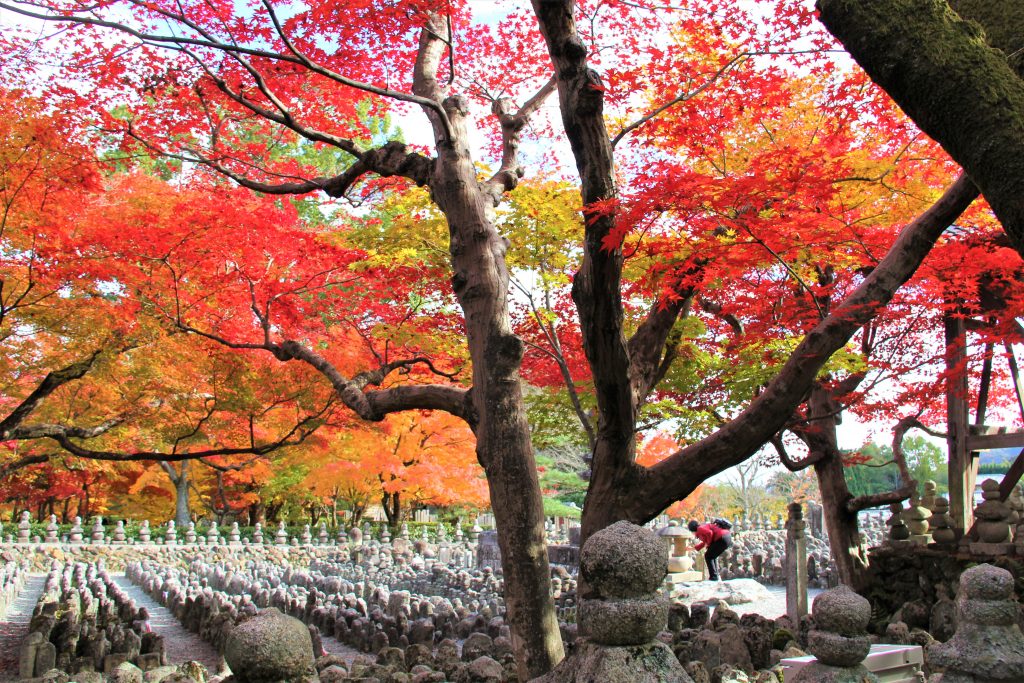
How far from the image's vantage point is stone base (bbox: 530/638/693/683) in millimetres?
2379

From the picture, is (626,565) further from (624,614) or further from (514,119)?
(514,119)

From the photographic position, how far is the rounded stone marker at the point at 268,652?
254 cm

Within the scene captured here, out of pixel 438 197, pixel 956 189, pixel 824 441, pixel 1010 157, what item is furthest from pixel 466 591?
pixel 1010 157

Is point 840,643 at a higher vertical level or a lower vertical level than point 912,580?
higher

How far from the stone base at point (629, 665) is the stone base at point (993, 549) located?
898 cm

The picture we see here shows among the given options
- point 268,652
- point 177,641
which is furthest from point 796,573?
point 268,652

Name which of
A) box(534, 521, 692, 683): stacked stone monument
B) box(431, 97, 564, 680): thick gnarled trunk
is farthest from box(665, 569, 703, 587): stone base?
box(534, 521, 692, 683): stacked stone monument

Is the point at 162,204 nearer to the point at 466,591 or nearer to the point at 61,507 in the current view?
the point at 466,591

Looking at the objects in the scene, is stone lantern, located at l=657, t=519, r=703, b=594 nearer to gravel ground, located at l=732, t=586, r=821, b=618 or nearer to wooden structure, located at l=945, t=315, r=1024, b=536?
gravel ground, located at l=732, t=586, r=821, b=618

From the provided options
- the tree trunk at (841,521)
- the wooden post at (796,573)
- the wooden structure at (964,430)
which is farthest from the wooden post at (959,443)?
the wooden post at (796,573)

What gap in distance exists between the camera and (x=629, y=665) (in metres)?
2.40

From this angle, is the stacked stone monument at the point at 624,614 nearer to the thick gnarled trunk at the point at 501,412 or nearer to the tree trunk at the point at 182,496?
the thick gnarled trunk at the point at 501,412

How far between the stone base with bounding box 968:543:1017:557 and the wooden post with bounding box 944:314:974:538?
95 cm

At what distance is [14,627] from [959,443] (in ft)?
45.8
